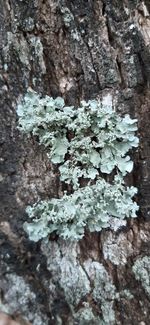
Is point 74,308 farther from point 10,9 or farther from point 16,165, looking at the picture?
point 10,9

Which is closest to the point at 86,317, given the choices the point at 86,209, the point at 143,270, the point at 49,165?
the point at 143,270

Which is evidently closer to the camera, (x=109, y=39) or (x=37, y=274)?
(x=109, y=39)

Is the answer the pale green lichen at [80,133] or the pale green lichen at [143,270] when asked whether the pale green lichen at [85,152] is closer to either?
the pale green lichen at [80,133]

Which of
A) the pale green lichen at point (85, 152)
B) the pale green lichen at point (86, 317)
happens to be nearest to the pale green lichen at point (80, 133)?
the pale green lichen at point (85, 152)

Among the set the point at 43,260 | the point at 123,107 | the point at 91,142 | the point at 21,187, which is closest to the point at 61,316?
the point at 43,260

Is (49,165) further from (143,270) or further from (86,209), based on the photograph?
(143,270)

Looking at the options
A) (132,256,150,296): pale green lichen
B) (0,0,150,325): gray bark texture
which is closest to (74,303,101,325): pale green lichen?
(0,0,150,325): gray bark texture
